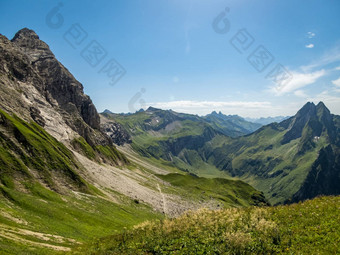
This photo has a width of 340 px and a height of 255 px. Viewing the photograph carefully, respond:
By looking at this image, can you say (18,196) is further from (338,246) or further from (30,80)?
(30,80)

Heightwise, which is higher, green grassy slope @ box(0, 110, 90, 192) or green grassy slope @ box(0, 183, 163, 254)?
green grassy slope @ box(0, 110, 90, 192)

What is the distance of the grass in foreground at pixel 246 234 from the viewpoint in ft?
58.4

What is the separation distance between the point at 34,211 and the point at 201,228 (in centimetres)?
3840

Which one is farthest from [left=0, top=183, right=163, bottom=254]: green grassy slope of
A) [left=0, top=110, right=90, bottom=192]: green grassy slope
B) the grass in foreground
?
the grass in foreground

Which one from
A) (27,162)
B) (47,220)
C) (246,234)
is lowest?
(47,220)

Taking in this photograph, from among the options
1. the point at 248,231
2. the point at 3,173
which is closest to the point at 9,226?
the point at 3,173

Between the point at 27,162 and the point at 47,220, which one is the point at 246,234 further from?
the point at 27,162

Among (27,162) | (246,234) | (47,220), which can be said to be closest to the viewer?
(246,234)

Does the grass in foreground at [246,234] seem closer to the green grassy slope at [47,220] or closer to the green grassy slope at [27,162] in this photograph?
the green grassy slope at [47,220]

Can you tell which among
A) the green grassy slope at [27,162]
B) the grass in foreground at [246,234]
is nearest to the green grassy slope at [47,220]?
the green grassy slope at [27,162]

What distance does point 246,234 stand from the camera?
18906 millimetres

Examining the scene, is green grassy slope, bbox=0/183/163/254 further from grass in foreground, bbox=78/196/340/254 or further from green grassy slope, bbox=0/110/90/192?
grass in foreground, bbox=78/196/340/254

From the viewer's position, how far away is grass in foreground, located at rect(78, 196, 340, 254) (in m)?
17.8

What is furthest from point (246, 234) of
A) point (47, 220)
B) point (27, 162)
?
point (27, 162)
